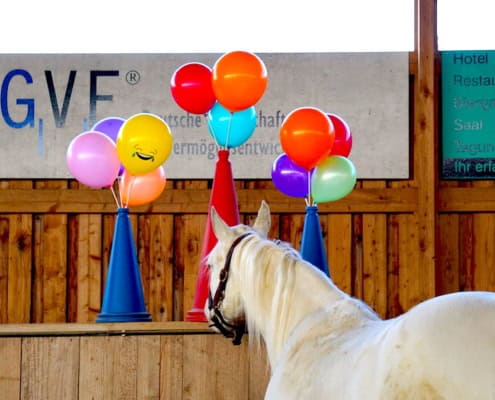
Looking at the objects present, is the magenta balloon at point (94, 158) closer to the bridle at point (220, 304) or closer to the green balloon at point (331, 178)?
the green balloon at point (331, 178)

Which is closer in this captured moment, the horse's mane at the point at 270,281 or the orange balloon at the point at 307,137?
the horse's mane at the point at 270,281

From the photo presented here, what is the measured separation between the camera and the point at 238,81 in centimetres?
452

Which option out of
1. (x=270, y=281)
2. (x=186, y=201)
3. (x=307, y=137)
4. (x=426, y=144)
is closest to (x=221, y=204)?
(x=307, y=137)

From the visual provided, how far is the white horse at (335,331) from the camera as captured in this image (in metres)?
2.02

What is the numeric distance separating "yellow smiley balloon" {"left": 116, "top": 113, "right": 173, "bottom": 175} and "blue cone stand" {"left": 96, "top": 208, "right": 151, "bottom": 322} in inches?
10.2

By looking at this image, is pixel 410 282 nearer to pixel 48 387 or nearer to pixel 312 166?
pixel 312 166

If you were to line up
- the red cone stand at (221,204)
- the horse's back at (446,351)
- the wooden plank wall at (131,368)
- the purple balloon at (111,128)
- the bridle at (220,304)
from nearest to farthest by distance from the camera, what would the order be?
the horse's back at (446,351) → the bridle at (220,304) → the wooden plank wall at (131,368) → the red cone stand at (221,204) → the purple balloon at (111,128)

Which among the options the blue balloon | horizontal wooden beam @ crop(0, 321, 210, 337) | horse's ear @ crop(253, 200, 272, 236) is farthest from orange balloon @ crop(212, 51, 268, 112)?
horse's ear @ crop(253, 200, 272, 236)

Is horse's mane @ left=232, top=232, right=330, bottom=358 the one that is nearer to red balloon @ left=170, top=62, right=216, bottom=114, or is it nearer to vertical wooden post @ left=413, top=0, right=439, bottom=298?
red balloon @ left=170, top=62, right=216, bottom=114

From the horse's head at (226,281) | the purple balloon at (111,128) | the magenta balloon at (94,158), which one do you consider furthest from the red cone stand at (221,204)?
the horse's head at (226,281)

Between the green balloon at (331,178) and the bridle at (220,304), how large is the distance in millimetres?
1762

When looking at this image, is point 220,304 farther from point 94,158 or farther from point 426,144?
point 426,144

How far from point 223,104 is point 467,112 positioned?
9.49 ft

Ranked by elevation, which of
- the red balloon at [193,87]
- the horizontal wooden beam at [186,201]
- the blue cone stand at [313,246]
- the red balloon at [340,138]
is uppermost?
the red balloon at [193,87]
